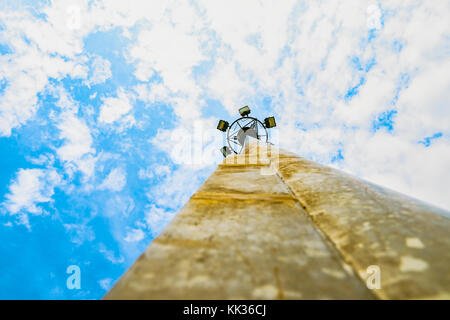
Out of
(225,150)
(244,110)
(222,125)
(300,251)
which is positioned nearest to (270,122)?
(244,110)

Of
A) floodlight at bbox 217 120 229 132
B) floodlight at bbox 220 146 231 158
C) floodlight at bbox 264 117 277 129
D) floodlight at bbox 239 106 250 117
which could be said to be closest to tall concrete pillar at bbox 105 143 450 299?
floodlight at bbox 264 117 277 129

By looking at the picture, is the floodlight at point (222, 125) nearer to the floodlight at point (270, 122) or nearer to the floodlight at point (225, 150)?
the floodlight at point (225, 150)

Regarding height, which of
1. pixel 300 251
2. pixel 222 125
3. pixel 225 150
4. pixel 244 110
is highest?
pixel 244 110

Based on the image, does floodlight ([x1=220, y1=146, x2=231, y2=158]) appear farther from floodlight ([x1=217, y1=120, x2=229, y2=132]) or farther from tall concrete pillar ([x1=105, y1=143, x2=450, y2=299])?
tall concrete pillar ([x1=105, y1=143, x2=450, y2=299])

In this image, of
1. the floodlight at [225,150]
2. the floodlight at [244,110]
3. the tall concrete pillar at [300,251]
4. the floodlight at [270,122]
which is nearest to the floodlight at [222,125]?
the floodlight at [244,110]

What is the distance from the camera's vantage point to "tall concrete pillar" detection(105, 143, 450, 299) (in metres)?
0.69

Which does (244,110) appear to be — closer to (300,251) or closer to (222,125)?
(222,125)

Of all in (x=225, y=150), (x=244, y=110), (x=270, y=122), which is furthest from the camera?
(x=225, y=150)

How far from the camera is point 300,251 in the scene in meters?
0.89

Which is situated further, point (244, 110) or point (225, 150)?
point (225, 150)

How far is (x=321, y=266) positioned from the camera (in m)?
0.81
